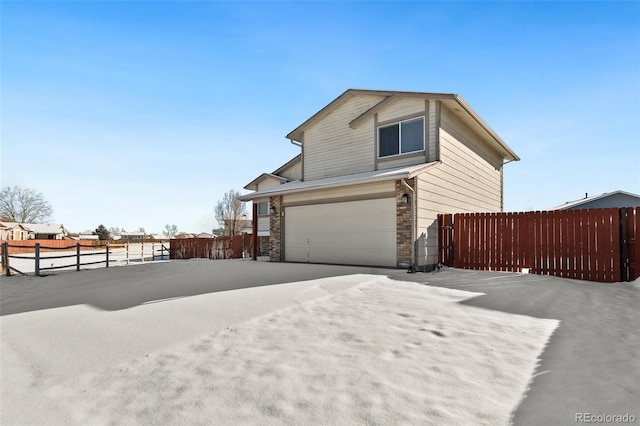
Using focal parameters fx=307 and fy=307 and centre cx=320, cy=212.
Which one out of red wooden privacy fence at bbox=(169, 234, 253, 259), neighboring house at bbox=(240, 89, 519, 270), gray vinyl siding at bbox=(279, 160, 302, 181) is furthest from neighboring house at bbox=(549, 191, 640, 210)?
red wooden privacy fence at bbox=(169, 234, 253, 259)

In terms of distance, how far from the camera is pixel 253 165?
26984 millimetres

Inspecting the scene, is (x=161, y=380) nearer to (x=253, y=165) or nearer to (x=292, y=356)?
(x=292, y=356)

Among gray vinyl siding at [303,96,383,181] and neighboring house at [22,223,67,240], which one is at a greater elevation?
gray vinyl siding at [303,96,383,181]

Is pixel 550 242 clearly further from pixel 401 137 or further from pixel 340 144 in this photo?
pixel 340 144

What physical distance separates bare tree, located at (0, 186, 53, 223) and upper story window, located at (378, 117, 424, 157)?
70423mm

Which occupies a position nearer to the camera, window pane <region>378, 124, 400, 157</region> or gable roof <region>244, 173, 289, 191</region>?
window pane <region>378, 124, 400, 157</region>

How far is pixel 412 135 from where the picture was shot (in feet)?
35.7

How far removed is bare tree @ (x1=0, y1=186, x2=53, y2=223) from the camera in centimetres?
5447

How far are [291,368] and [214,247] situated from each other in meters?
19.8

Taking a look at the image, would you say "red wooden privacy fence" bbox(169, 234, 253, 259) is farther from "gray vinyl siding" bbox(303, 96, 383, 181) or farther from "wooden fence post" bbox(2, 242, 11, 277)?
"wooden fence post" bbox(2, 242, 11, 277)

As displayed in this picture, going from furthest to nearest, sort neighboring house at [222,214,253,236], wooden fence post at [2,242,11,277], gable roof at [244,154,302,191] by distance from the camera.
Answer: neighboring house at [222,214,253,236] < gable roof at [244,154,302,191] < wooden fence post at [2,242,11,277]

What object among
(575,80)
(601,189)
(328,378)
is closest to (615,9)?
(575,80)
